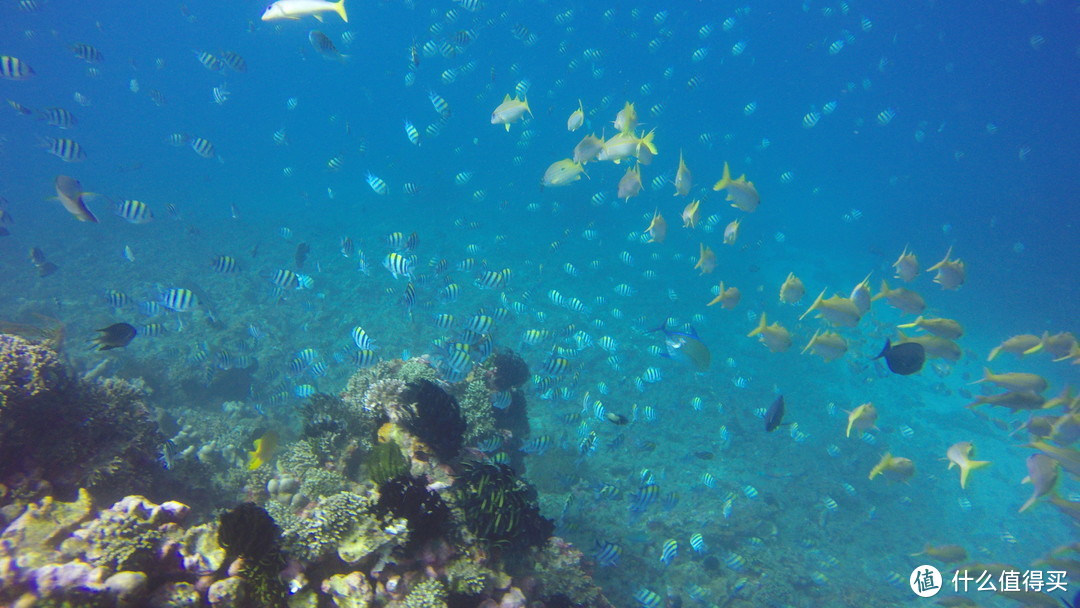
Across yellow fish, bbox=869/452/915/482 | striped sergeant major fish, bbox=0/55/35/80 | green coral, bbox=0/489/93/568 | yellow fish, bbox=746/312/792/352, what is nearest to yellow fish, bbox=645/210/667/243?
yellow fish, bbox=746/312/792/352

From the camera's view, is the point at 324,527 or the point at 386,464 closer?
the point at 324,527

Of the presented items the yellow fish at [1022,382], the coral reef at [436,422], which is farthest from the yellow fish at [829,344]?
the coral reef at [436,422]

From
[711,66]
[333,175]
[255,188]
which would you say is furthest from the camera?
[711,66]

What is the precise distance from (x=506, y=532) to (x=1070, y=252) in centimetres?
3628

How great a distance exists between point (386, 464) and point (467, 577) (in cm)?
101

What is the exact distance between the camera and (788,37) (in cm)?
7306

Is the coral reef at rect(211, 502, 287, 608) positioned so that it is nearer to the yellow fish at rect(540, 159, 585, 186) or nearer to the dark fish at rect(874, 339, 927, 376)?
the yellow fish at rect(540, 159, 585, 186)

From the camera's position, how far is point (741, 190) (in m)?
7.38

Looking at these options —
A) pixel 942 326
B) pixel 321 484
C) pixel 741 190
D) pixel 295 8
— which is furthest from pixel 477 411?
pixel 942 326

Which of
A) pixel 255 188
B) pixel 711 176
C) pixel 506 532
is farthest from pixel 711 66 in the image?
pixel 506 532

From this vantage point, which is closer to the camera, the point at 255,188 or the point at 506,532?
the point at 506,532

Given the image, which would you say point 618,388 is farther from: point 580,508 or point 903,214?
point 903,214

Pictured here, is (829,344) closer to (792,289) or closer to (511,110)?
(792,289)

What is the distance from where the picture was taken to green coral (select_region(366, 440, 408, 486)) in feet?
10.5
